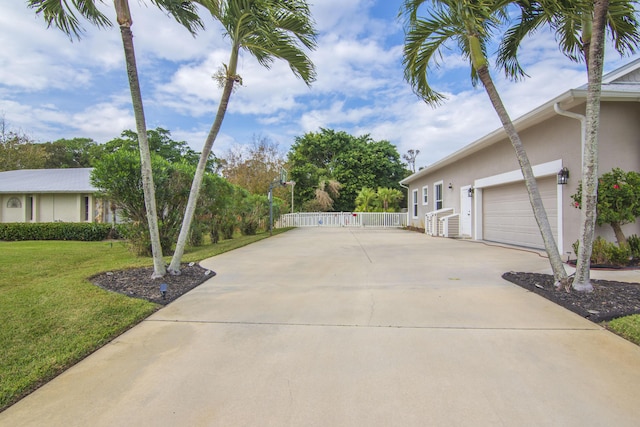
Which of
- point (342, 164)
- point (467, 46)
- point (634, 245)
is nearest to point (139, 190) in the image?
point (467, 46)

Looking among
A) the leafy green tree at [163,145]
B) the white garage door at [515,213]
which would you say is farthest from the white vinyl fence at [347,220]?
the leafy green tree at [163,145]

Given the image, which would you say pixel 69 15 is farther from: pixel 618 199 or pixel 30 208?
pixel 30 208

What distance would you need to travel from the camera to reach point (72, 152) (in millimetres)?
36406

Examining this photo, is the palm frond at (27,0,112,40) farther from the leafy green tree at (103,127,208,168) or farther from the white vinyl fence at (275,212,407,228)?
→ the leafy green tree at (103,127,208,168)

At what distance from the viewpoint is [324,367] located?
8.63ft

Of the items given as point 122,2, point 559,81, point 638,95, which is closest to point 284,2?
point 122,2

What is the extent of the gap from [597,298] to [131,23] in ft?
24.1

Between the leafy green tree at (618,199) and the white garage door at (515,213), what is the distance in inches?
65.9

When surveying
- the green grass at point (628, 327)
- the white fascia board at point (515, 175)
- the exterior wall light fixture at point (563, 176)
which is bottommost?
the green grass at point (628, 327)

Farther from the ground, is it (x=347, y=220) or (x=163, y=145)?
(x=163, y=145)

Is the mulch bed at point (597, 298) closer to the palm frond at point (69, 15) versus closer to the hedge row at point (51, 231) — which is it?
the palm frond at point (69, 15)

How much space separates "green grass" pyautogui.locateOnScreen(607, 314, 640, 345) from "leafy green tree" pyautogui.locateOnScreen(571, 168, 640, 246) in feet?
11.0

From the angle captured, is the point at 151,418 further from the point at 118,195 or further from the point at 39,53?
the point at 39,53

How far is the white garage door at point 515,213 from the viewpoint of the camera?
8104 millimetres
